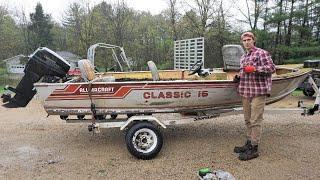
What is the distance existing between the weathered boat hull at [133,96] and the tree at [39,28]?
3090cm

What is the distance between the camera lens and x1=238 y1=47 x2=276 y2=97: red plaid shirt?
5004 millimetres

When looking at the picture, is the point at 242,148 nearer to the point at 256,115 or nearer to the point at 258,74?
the point at 256,115

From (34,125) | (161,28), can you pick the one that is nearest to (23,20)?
(161,28)

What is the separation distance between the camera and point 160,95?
531 cm

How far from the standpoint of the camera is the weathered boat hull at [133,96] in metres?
5.24

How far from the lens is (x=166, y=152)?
555 centimetres

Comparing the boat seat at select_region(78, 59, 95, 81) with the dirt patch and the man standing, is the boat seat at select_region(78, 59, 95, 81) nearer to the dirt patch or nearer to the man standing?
→ the dirt patch

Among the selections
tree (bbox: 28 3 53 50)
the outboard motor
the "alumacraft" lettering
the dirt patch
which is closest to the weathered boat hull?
the "alumacraft" lettering

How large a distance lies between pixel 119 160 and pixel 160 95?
3.65 feet

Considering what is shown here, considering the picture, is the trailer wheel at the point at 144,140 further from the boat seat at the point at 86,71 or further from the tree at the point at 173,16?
the tree at the point at 173,16

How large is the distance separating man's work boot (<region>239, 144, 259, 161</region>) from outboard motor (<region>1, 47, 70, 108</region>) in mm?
3028

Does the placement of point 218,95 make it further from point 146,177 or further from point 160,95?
point 146,177

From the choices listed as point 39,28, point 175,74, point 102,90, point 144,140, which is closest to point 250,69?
point 144,140

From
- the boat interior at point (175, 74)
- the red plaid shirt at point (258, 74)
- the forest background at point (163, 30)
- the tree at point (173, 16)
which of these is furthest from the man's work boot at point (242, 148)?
the tree at point (173, 16)
